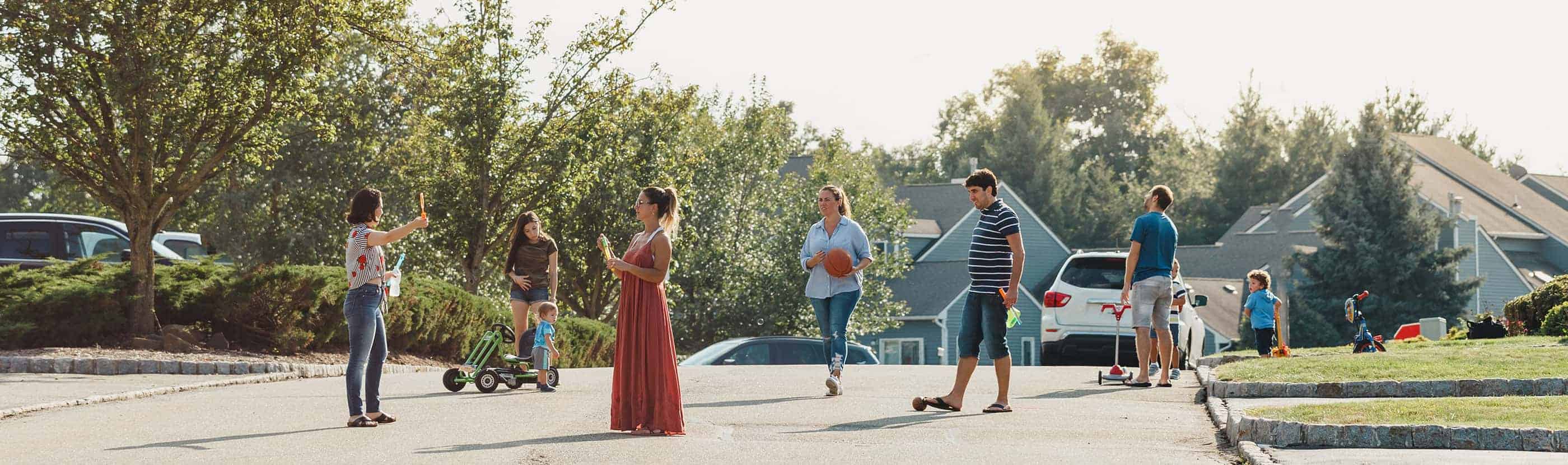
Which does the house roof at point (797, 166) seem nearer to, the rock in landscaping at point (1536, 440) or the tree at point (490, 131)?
the tree at point (490, 131)

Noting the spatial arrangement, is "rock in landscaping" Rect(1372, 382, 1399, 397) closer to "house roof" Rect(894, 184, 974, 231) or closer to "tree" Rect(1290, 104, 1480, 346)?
"tree" Rect(1290, 104, 1480, 346)

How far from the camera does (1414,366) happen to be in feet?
47.2

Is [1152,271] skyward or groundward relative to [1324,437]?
skyward

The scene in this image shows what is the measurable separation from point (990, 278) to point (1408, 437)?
9.95 ft

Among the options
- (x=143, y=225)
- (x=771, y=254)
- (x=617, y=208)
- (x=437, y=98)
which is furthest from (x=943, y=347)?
(x=143, y=225)

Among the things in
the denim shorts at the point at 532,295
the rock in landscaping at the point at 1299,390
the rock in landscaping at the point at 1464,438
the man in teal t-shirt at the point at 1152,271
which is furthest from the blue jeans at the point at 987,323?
the denim shorts at the point at 532,295

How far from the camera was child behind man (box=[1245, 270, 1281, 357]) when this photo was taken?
18.4 metres

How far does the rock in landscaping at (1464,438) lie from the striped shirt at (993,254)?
121 inches

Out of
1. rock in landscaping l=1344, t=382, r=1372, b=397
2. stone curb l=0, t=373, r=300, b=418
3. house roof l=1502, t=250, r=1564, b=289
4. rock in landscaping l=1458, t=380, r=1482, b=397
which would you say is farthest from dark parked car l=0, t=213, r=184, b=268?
house roof l=1502, t=250, r=1564, b=289

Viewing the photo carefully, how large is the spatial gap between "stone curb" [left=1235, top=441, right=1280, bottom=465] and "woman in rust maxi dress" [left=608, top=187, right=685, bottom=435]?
10.4 feet

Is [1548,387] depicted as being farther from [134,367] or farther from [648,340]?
[134,367]

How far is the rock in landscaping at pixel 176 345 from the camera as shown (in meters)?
18.4

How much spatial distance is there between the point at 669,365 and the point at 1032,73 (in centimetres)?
7888

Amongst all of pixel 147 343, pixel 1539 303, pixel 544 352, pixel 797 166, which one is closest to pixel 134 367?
pixel 147 343
